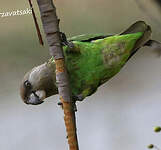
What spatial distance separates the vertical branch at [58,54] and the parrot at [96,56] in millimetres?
122

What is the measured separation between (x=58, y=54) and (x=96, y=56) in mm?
188

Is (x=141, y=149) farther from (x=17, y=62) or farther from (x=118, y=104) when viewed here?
(x=17, y=62)

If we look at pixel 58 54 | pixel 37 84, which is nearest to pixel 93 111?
pixel 37 84

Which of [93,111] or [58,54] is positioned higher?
[58,54]

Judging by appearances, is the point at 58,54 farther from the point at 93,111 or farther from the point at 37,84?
the point at 93,111

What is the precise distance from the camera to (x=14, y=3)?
96 cm

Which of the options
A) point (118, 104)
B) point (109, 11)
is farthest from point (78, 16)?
point (118, 104)

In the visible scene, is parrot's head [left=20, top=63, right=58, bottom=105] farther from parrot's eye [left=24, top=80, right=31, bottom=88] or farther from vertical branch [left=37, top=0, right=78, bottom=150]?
vertical branch [left=37, top=0, right=78, bottom=150]

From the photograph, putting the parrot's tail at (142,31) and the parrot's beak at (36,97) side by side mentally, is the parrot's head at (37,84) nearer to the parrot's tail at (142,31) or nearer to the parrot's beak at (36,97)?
the parrot's beak at (36,97)

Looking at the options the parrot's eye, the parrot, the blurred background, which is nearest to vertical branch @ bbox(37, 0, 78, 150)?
the parrot

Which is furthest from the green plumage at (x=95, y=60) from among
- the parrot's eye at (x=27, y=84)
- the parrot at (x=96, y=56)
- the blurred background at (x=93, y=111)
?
the blurred background at (x=93, y=111)

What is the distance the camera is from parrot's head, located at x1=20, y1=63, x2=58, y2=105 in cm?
78

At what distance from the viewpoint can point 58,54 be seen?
55cm

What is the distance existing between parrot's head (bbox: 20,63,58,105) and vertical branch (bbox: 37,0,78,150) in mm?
214
